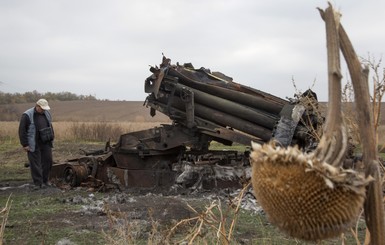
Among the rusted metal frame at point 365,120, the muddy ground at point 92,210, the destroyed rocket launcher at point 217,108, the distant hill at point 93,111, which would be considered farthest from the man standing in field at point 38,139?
the distant hill at point 93,111

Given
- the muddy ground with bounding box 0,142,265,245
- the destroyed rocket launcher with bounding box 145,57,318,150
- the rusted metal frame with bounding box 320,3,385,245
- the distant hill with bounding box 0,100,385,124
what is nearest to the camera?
the rusted metal frame with bounding box 320,3,385,245

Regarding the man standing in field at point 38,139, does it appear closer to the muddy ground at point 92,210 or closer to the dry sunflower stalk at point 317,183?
the muddy ground at point 92,210

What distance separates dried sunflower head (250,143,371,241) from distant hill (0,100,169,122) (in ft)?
148

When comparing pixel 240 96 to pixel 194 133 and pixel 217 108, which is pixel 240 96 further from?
pixel 194 133

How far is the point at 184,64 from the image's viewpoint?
1095 cm

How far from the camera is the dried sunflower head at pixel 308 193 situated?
1126mm

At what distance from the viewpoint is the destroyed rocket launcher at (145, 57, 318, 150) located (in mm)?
9453

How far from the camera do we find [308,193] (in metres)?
1.14

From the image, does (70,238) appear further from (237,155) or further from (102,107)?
(102,107)

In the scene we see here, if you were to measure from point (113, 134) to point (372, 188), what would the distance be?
2632 cm

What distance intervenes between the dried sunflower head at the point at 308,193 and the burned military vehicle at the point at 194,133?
8.08m

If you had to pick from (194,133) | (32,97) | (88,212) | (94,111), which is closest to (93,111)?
(94,111)

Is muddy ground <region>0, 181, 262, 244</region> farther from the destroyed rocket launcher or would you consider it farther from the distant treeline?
the distant treeline

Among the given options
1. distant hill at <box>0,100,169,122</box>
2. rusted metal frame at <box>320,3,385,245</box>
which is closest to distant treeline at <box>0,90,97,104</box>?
distant hill at <box>0,100,169,122</box>
